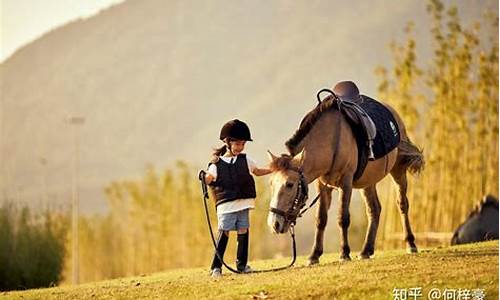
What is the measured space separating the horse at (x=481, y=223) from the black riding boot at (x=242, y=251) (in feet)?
22.4

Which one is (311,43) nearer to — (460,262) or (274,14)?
(274,14)

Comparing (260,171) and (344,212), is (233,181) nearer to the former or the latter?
(260,171)

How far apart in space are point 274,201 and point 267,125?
42.0 m

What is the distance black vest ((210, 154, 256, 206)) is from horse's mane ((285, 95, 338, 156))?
505 mm

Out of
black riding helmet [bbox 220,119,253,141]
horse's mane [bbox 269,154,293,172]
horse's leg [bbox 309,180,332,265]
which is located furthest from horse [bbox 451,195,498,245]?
horse's mane [bbox 269,154,293,172]

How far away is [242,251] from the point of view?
9844mm

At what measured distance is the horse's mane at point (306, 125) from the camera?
943 cm

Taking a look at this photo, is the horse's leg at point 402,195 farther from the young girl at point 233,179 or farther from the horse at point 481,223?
the horse at point 481,223

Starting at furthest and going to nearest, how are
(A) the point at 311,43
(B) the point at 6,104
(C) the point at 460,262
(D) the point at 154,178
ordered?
(A) the point at 311,43, (B) the point at 6,104, (D) the point at 154,178, (C) the point at 460,262

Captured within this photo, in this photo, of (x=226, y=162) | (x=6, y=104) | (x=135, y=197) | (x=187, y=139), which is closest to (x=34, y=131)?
(x=6, y=104)

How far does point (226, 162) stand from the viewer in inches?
378

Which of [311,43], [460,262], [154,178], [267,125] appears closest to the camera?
[460,262]

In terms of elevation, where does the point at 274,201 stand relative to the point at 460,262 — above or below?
above

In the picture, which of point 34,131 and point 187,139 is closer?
point 34,131
